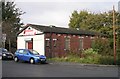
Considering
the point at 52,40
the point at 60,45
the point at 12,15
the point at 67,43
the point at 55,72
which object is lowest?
the point at 55,72

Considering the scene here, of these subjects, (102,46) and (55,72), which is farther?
(102,46)

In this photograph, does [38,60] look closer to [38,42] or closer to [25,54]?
[25,54]

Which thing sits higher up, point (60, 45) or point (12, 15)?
point (12, 15)

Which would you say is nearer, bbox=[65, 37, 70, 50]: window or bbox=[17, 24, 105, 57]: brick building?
bbox=[17, 24, 105, 57]: brick building

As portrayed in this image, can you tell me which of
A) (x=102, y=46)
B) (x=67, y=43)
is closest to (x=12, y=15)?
(x=67, y=43)

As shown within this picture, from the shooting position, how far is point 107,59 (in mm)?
29016

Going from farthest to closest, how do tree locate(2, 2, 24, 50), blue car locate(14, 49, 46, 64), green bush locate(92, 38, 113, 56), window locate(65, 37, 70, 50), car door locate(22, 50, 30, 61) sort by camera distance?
tree locate(2, 2, 24, 50)
window locate(65, 37, 70, 50)
green bush locate(92, 38, 113, 56)
car door locate(22, 50, 30, 61)
blue car locate(14, 49, 46, 64)

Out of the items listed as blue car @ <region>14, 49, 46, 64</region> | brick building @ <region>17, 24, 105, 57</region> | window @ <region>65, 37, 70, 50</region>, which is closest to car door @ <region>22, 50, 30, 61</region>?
blue car @ <region>14, 49, 46, 64</region>

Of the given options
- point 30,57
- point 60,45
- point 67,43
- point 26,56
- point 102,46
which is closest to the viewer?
point 30,57

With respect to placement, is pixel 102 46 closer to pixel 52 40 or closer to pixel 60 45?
pixel 60 45

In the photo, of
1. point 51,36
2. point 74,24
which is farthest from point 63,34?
point 74,24

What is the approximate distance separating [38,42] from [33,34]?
Answer: 1714 millimetres

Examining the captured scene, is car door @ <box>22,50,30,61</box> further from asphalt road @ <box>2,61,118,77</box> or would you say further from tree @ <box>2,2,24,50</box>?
tree @ <box>2,2,24,50</box>

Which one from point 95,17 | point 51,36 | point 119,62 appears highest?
point 95,17
